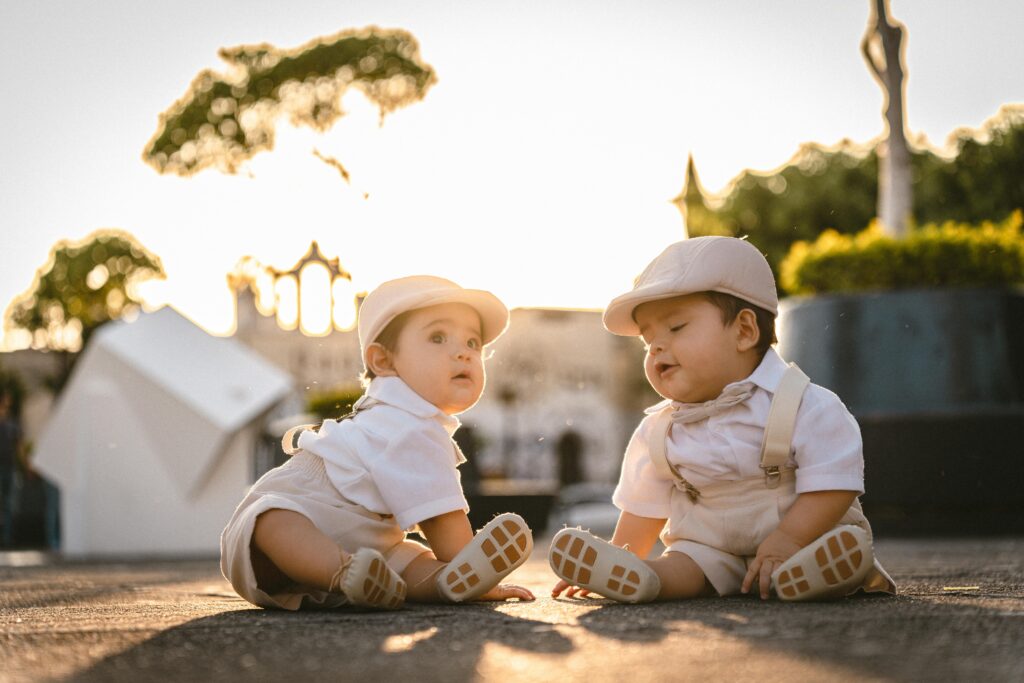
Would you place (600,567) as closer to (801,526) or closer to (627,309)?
(801,526)

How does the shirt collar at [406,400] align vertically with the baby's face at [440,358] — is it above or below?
below

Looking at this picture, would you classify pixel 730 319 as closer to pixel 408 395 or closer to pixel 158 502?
pixel 408 395

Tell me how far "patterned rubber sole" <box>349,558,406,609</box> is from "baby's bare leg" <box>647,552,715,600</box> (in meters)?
0.46

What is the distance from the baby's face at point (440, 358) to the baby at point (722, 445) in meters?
0.30

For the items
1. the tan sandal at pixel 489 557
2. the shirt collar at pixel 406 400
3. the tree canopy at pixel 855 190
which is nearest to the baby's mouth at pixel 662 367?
the shirt collar at pixel 406 400

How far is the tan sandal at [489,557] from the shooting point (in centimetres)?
206

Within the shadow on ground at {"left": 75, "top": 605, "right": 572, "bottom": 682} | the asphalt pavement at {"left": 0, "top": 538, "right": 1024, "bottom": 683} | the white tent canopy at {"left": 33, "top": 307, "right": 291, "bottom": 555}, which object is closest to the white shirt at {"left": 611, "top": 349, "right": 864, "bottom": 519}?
the asphalt pavement at {"left": 0, "top": 538, "right": 1024, "bottom": 683}

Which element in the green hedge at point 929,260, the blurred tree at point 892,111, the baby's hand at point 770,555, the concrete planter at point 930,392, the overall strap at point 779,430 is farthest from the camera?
the blurred tree at point 892,111

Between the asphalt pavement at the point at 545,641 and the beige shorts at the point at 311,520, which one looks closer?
the asphalt pavement at the point at 545,641

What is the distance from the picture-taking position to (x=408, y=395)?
2.37 meters

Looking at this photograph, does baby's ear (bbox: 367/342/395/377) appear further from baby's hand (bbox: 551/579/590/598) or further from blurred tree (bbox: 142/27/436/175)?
blurred tree (bbox: 142/27/436/175)

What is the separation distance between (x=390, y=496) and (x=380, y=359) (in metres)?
0.38

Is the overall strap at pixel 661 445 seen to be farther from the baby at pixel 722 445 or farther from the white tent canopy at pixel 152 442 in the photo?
the white tent canopy at pixel 152 442

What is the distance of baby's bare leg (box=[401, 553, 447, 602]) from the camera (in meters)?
2.20
